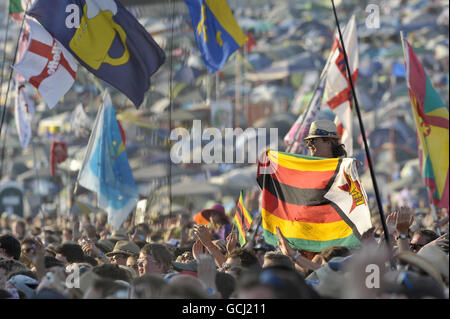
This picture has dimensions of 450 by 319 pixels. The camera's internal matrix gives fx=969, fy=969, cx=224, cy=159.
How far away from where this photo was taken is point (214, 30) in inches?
476

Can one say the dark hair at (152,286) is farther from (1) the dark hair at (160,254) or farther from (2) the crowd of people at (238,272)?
(1) the dark hair at (160,254)

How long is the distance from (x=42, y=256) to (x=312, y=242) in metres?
2.10

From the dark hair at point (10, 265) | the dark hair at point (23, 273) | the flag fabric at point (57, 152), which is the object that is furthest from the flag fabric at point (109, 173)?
the flag fabric at point (57, 152)

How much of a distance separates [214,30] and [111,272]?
7.08 metres

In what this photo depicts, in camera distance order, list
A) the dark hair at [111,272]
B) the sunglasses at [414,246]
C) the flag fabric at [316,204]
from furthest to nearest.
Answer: the sunglasses at [414,246], the flag fabric at [316,204], the dark hair at [111,272]

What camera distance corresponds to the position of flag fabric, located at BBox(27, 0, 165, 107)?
9.23 metres

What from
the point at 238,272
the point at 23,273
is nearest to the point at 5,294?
the point at 23,273

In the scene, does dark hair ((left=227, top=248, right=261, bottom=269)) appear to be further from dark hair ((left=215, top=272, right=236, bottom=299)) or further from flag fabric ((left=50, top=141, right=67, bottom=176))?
flag fabric ((left=50, top=141, right=67, bottom=176))

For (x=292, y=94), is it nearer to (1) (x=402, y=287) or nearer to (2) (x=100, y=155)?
(2) (x=100, y=155)

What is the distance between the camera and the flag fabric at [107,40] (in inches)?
363

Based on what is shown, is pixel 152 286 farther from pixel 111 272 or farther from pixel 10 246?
pixel 10 246

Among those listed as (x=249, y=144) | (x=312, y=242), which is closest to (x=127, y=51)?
(x=312, y=242)

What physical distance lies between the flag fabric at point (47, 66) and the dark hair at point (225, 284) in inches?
235
